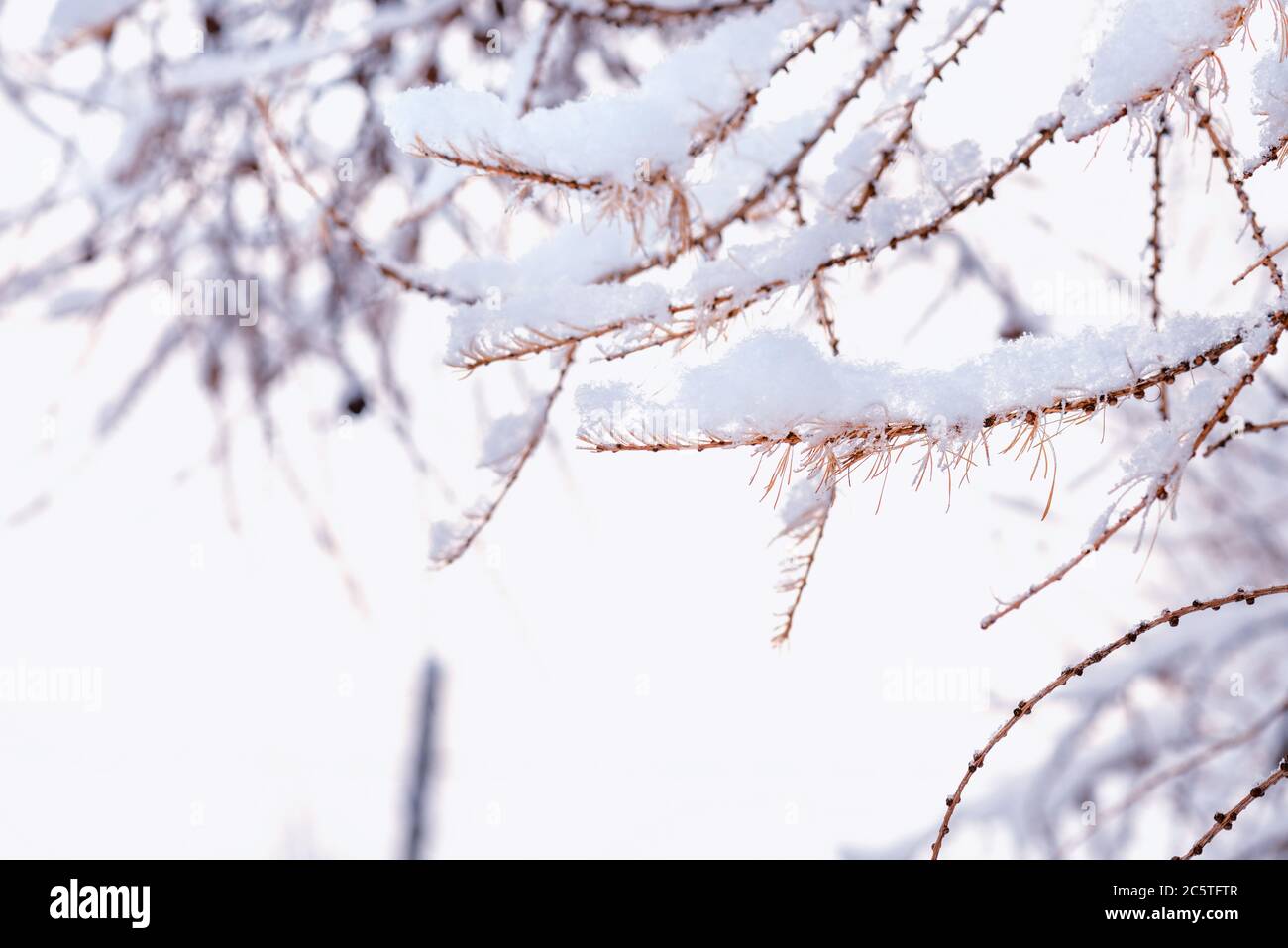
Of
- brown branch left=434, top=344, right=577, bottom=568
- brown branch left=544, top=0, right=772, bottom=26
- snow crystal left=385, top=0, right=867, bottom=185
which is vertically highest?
brown branch left=544, top=0, right=772, bottom=26

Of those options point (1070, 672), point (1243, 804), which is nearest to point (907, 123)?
point (1070, 672)

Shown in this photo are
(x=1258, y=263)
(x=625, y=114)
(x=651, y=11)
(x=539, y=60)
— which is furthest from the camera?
(x=539, y=60)

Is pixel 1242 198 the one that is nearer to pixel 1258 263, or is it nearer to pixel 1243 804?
pixel 1258 263

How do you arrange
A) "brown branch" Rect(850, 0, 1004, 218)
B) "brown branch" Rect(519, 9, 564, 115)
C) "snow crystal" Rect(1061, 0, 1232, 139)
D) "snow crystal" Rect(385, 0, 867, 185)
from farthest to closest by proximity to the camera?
"brown branch" Rect(519, 9, 564, 115), "brown branch" Rect(850, 0, 1004, 218), "snow crystal" Rect(385, 0, 867, 185), "snow crystal" Rect(1061, 0, 1232, 139)

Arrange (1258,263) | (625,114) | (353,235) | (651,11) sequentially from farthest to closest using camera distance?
(651,11) → (353,235) → (625,114) → (1258,263)

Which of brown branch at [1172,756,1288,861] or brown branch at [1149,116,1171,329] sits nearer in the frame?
brown branch at [1172,756,1288,861]

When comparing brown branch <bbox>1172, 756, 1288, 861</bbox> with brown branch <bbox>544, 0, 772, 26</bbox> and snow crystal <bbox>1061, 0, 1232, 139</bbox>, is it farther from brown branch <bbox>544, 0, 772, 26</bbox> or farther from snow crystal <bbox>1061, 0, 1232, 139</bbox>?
brown branch <bbox>544, 0, 772, 26</bbox>

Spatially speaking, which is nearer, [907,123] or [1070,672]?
[1070,672]

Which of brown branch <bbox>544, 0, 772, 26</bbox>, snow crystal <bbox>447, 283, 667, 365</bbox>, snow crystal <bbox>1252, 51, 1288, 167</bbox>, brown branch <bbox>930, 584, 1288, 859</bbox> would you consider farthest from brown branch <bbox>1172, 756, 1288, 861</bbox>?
brown branch <bbox>544, 0, 772, 26</bbox>

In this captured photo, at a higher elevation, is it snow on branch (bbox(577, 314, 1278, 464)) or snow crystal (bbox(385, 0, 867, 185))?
snow crystal (bbox(385, 0, 867, 185))

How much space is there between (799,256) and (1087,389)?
285 mm

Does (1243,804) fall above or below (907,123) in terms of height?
below

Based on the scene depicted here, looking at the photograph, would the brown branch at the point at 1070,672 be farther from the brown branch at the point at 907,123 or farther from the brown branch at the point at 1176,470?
the brown branch at the point at 907,123

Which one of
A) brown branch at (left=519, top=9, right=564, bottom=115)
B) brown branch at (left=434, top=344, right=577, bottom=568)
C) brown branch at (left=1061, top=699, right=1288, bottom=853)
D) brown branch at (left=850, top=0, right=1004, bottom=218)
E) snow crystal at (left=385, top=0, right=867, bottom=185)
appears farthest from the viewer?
brown branch at (left=1061, top=699, right=1288, bottom=853)
